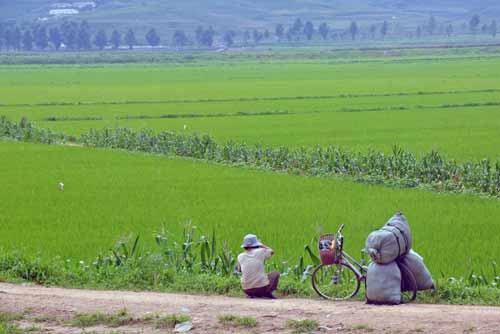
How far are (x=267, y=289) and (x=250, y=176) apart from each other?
9.93 m

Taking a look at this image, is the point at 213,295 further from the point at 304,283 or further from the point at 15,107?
the point at 15,107

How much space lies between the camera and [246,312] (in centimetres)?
784

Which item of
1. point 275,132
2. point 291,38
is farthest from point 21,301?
point 291,38

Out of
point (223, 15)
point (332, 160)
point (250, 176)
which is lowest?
point (250, 176)

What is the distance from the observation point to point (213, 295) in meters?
8.92

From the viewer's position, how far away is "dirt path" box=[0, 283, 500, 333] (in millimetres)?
7211

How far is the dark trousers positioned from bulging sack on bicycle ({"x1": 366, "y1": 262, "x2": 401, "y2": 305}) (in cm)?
84

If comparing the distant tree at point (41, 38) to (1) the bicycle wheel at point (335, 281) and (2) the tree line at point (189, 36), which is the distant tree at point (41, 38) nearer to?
(2) the tree line at point (189, 36)

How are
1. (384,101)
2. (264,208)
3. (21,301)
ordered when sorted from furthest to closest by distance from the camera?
(384,101) → (264,208) → (21,301)

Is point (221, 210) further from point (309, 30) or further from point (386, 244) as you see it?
point (309, 30)

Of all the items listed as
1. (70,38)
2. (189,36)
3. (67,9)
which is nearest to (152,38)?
(70,38)

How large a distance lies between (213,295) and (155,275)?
682mm

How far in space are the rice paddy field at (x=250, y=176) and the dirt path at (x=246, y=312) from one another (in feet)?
6.42

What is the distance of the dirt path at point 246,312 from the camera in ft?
23.7
